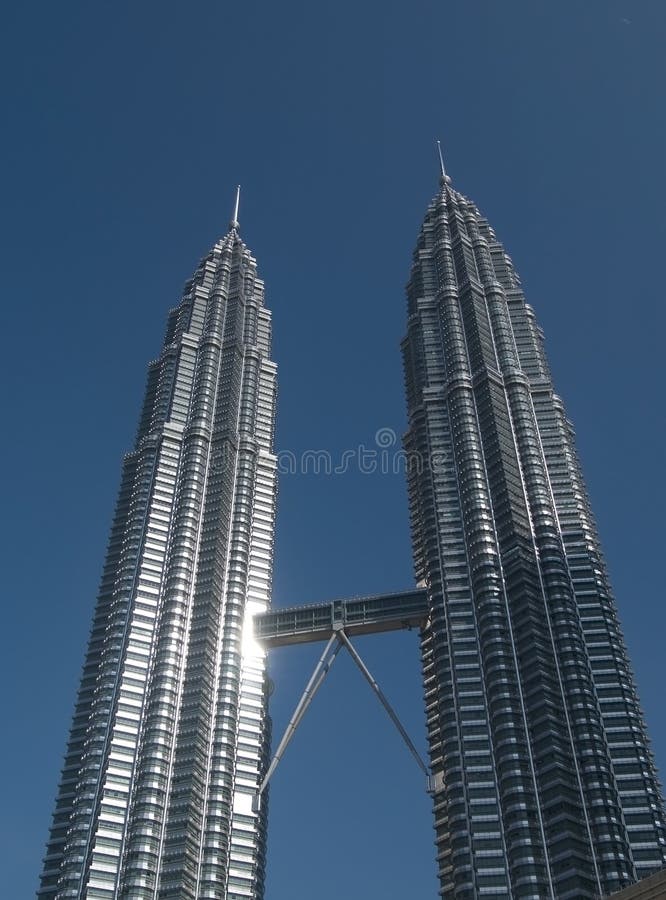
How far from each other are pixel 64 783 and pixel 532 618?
211 feet

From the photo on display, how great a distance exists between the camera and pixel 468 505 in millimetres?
156125

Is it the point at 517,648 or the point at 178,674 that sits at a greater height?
the point at 178,674

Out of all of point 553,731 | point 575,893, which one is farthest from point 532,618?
point 575,893

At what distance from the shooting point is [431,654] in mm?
149625

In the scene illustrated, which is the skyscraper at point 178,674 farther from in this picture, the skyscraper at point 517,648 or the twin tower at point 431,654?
the skyscraper at point 517,648

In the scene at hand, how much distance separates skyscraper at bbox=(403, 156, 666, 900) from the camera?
11656cm

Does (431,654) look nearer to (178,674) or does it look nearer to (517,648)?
(517,648)

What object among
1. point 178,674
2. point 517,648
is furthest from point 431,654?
point 178,674

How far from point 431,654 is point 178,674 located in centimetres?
3594

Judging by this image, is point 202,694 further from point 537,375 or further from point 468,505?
point 537,375

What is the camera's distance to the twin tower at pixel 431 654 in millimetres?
120125

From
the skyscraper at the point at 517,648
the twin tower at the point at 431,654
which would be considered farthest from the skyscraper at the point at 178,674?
the skyscraper at the point at 517,648

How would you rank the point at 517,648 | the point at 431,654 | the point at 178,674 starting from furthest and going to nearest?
the point at 431,654 < the point at 178,674 < the point at 517,648

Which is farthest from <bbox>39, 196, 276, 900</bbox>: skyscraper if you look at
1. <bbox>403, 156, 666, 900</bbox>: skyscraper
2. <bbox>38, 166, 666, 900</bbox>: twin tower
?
<bbox>403, 156, 666, 900</bbox>: skyscraper
